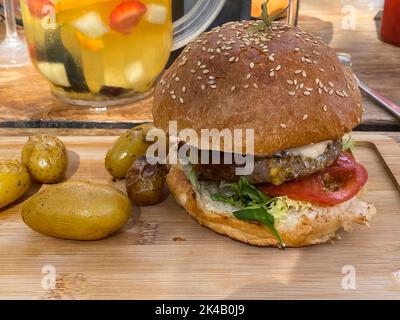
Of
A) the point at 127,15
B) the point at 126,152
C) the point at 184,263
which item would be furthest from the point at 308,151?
the point at 127,15

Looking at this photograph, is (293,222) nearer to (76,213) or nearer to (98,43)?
(76,213)

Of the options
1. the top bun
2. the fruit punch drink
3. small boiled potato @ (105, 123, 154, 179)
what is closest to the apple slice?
the fruit punch drink

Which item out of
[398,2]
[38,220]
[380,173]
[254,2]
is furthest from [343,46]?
[38,220]

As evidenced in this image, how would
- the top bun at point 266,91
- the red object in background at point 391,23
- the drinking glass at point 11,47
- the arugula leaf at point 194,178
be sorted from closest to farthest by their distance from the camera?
1. the top bun at point 266,91
2. the arugula leaf at point 194,178
3. the drinking glass at point 11,47
4. the red object in background at point 391,23

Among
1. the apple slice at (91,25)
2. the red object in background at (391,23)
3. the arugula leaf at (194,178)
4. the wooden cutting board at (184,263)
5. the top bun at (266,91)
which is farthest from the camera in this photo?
the red object in background at (391,23)

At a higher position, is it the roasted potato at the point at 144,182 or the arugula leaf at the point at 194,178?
the arugula leaf at the point at 194,178

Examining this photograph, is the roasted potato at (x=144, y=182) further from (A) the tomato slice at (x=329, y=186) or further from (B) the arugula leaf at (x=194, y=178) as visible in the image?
(A) the tomato slice at (x=329, y=186)

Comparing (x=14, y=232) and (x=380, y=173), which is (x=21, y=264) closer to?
(x=14, y=232)

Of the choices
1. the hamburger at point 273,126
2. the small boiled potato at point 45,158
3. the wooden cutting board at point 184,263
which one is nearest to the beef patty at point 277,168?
the hamburger at point 273,126
